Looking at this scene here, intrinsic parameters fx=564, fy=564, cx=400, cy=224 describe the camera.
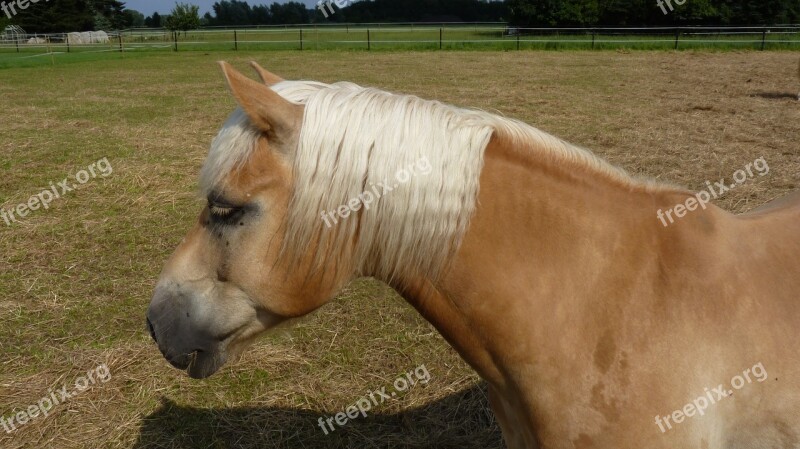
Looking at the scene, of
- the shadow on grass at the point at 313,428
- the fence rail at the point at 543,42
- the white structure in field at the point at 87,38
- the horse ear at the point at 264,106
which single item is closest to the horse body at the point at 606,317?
the horse ear at the point at 264,106

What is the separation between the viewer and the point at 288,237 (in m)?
1.64

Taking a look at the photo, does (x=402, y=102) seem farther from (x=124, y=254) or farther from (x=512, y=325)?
(x=124, y=254)

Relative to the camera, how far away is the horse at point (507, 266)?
1.60 m

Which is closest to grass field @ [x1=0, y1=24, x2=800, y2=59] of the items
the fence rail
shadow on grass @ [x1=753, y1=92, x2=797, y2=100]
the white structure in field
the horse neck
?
the fence rail

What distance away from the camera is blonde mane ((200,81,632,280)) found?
5.20 feet

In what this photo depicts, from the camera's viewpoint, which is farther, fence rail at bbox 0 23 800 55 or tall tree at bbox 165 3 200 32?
tall tree at bbox 165 3 200 32

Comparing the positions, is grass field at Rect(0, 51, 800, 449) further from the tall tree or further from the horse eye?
the tall tree

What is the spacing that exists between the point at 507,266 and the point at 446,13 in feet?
253

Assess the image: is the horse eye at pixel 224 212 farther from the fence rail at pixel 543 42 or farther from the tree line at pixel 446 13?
the fence rail at pixel 543 42

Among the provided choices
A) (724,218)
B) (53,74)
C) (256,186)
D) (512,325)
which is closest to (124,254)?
(256,186)

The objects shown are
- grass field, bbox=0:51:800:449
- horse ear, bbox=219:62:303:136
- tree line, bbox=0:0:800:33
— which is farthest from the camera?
tree line, bbox=0:0:800:33

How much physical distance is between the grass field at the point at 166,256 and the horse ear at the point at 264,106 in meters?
0.88

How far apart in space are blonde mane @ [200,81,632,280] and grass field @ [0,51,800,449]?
2.24 feet

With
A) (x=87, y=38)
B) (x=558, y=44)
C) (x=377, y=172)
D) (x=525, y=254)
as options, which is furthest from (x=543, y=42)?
(x=377, y=172)
